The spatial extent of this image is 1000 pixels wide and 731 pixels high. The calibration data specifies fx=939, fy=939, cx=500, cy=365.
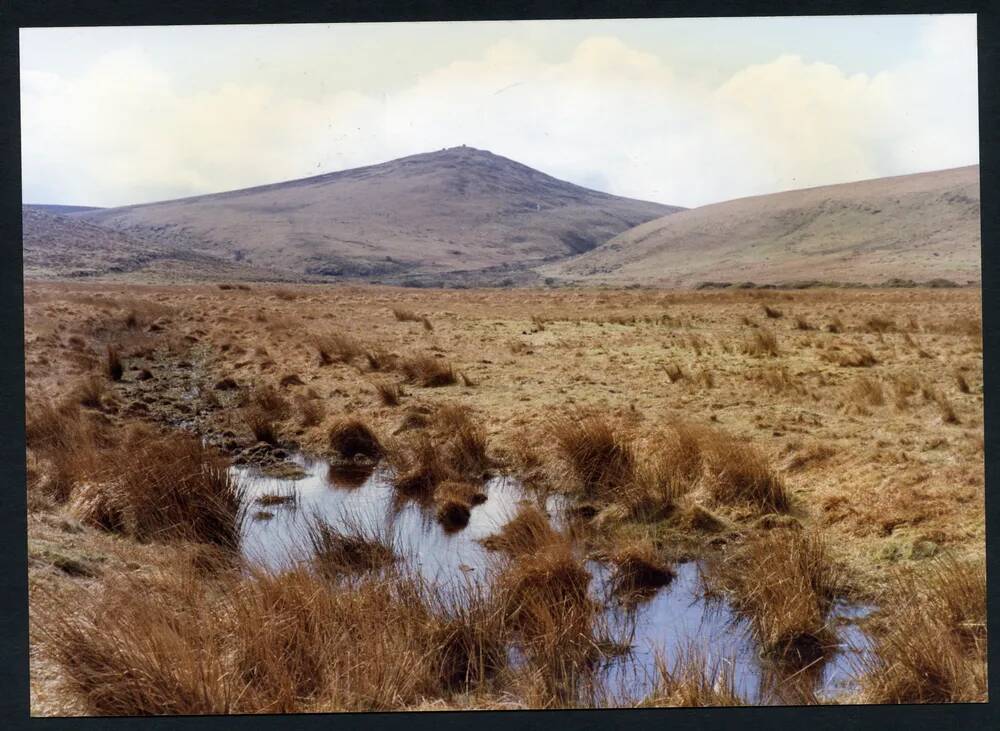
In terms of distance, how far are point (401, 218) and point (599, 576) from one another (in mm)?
A: 59203

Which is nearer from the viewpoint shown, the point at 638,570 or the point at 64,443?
the point at 638,570

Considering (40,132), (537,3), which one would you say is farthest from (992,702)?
(40,132)

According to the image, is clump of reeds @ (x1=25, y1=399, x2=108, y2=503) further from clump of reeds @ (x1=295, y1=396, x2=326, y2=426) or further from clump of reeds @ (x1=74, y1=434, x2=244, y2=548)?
clump of reeds @ (x1=295, y1=396, x2=326, y2=426)

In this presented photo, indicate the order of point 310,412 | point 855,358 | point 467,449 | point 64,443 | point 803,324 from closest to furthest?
point 64,443 → point 467,449 → point 310,412 → point 855,358 → point 803,324

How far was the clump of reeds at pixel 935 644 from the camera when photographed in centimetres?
447

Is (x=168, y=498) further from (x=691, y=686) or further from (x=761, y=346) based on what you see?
(x=761, y=346)

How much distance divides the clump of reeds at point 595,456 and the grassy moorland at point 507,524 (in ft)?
0.06

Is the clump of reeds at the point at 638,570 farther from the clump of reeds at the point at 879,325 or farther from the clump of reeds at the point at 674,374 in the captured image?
the clump of reeds at the point at 879,325

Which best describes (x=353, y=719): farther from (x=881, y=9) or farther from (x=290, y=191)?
(x=290, y=191)

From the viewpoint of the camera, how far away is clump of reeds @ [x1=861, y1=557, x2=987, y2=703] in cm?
447

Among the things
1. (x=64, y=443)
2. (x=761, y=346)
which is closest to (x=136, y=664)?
(x=64, y=443)

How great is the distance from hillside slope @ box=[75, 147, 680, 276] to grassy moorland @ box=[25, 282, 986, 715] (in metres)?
37.2

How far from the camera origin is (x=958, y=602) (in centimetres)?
500

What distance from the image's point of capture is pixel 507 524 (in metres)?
6.41
